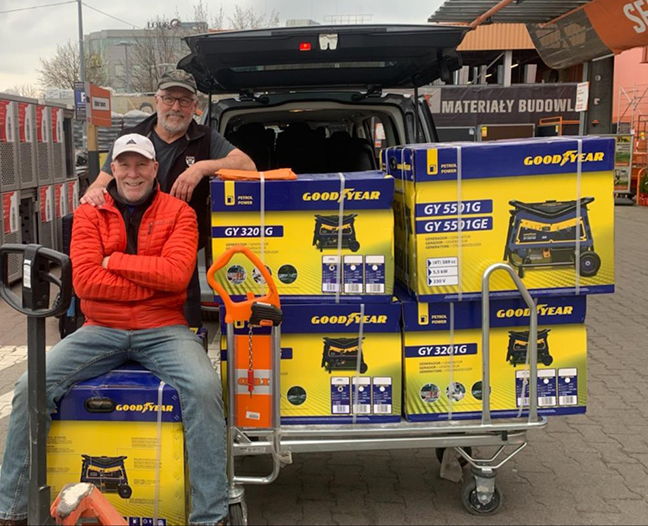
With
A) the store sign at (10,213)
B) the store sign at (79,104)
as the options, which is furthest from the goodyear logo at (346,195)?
the store sign at (79,104)

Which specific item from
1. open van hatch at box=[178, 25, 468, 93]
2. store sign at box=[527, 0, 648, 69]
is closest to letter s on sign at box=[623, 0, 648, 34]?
store sign at box=[527, 0, 648, 69]

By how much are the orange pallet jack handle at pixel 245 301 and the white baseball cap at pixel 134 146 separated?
605mm

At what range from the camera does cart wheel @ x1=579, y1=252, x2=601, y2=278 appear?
3.18 metres

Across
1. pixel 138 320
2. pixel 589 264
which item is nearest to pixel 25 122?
pixel 138 320

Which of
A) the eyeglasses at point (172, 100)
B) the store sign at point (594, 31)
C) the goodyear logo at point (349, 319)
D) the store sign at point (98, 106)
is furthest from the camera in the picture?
the store sign at point (98, 106)

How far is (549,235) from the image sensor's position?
3.18 meters

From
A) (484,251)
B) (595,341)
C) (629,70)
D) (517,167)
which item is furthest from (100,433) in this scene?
(629,70)

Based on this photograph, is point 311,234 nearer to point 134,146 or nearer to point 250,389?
point 250,389

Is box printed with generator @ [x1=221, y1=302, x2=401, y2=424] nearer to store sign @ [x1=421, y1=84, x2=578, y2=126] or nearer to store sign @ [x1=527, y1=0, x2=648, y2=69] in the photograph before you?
store sign @ [x1=527, y1=0, x2=648, y2=69]

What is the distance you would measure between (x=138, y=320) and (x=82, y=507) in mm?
845

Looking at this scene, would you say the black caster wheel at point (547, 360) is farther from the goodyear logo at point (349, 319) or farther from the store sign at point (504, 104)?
the store sign at point (504, 104)

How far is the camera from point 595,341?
21.9 ft

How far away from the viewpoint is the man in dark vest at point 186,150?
3.65m

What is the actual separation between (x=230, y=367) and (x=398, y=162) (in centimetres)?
124
